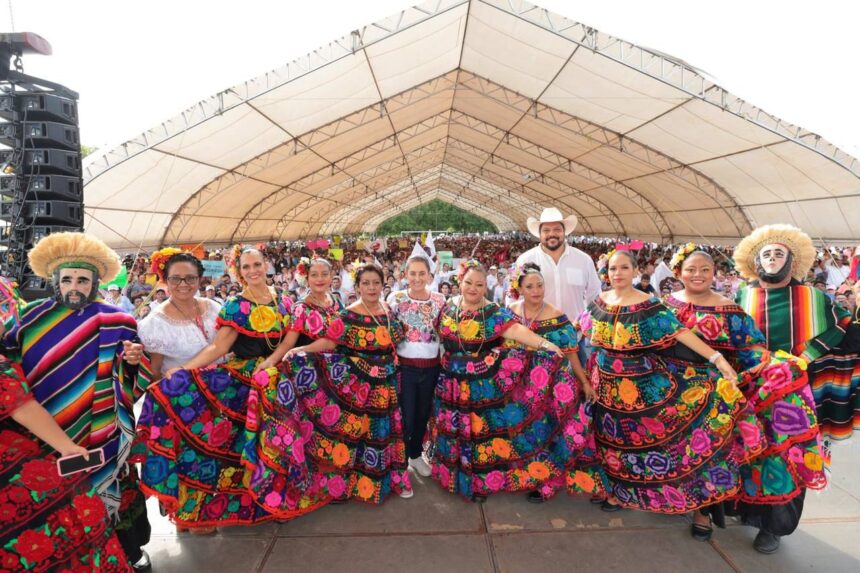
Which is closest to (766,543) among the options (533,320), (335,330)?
(533,320)

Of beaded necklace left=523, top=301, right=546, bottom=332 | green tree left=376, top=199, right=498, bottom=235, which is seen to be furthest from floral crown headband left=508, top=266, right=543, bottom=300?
green tree left=376, top=199, right=498, bottom=235

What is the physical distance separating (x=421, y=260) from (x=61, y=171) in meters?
5.63

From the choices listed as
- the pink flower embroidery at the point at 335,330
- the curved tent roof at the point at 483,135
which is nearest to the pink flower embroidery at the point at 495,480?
the pink flower embroidery at the point at 335,330

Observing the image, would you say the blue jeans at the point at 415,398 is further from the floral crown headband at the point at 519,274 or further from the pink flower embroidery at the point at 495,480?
the floral crown headband at the point at 519,274

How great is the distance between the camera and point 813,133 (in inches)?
334

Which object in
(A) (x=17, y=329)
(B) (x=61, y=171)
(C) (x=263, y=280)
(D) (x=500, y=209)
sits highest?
(D) (x=500, y=209)

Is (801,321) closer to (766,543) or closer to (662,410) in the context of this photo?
(662,410)

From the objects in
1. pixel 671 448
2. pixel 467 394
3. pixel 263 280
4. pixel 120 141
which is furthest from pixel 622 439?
pixel 120 141

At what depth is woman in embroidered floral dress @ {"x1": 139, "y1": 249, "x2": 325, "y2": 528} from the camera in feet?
8.00

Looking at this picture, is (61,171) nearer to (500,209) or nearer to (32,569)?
(32,569)

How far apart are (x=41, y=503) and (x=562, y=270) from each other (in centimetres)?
342

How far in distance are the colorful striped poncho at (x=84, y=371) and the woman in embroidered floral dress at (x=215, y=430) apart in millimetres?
174

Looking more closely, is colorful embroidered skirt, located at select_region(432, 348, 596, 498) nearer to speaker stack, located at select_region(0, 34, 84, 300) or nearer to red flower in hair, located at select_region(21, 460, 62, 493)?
red flower in hair, located at select_region(21, 460, 62, 493)

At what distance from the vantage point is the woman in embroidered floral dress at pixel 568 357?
283 cm
